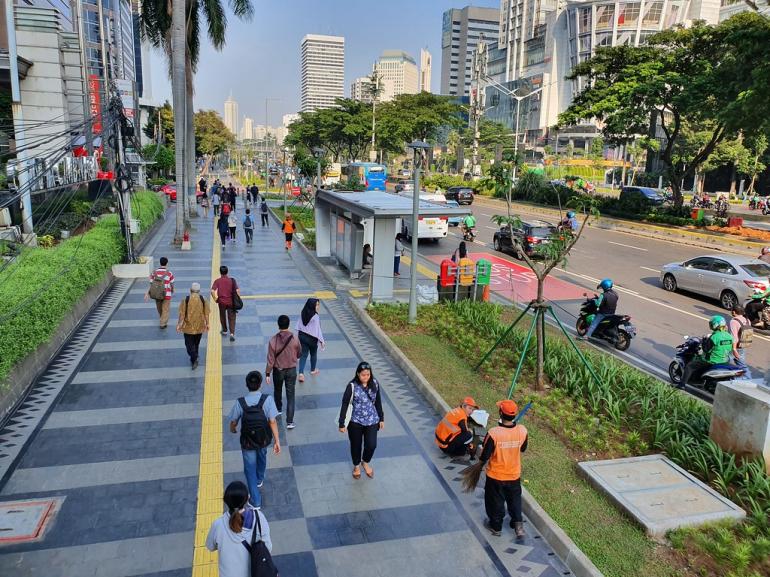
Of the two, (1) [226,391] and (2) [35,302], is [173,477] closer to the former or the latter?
(1) [226,391]

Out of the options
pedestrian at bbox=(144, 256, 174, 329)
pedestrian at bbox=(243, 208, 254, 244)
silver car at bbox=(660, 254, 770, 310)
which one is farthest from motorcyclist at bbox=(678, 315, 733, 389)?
pedestrian at bbox=(243, 208, 254, 244)

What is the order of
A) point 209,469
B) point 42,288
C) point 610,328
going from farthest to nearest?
point 610,328, point 42,288, point 209,469

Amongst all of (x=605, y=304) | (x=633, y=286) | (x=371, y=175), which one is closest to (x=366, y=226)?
(x=633, y=286)

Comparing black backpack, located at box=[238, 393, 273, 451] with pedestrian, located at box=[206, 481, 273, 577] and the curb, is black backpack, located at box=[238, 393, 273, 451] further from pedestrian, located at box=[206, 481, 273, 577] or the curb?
the curb

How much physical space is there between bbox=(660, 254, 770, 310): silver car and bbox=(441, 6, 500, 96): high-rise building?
166588mm

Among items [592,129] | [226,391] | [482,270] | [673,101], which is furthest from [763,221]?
[592,129]

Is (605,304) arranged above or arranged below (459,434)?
above

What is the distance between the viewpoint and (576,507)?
6184 mm

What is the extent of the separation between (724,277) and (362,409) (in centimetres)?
1279

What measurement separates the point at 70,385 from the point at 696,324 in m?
13.1

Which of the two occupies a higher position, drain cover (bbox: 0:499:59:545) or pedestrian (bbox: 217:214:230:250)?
pedestrian (bbox: 217:214:230:250)

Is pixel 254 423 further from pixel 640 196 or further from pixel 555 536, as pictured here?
pixel 640 196

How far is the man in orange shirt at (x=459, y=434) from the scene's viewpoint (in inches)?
286

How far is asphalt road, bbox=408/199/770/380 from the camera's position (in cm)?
1232
